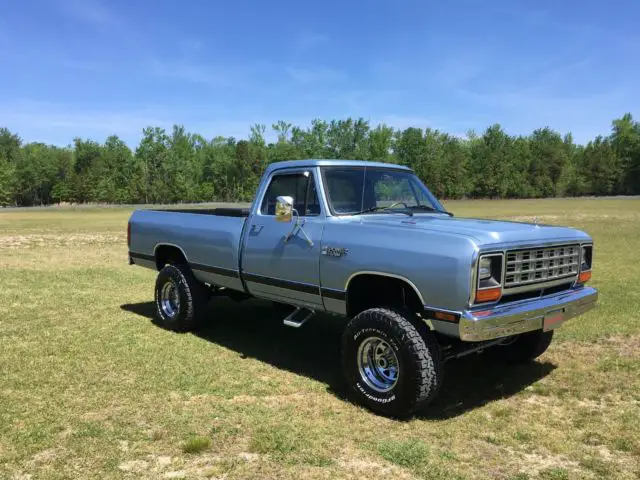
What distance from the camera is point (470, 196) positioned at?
3740 inches

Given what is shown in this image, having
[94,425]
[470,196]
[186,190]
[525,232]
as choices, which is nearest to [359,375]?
[525,232]

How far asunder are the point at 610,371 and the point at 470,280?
2.72m

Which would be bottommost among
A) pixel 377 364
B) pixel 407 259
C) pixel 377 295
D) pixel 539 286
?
pixel 377 364

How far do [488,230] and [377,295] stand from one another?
1.29 metres

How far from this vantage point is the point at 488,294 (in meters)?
4.18

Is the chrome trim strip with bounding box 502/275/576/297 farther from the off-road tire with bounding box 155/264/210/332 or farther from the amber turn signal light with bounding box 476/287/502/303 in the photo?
the off-road tire with bounding box 155/264/210/332

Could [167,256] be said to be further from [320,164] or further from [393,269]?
[393,269]

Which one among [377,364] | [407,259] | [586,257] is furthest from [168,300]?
[586,257]

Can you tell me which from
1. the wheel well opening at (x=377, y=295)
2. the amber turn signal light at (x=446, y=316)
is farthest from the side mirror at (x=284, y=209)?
the amber turn signal light at (x=446, y=316)

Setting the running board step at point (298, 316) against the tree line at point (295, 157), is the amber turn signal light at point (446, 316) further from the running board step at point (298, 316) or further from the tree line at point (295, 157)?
the tree line at point (295, 157)

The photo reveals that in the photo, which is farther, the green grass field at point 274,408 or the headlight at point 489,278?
the headlight at point 489,278

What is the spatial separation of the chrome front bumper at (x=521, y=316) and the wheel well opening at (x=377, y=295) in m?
0.73

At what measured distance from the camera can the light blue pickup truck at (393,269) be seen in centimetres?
423

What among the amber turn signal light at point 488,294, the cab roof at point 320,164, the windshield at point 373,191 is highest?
the cab roof at point 320,164
